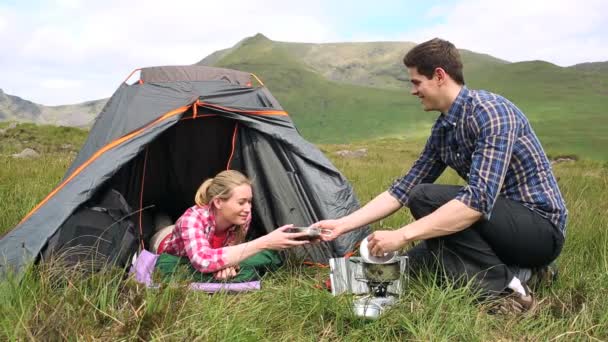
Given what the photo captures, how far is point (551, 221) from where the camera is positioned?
3.02 meters

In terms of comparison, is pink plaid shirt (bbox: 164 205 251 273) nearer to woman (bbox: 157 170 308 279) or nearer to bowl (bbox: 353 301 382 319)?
woman (bbox: 157 170 308 279)

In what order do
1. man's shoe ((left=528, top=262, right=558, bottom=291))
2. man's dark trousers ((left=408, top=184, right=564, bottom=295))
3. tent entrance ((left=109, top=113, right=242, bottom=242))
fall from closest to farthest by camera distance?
man's dark trousers ((left=408, top=184, right=564, bottom=295)), man's shoe ((left=528, top=262, right=558, bottom=291)), tent entrance ((left=109, top=113, right=242, bottom=242))

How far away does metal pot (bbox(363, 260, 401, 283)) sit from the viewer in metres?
3.03

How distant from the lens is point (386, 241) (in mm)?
Answer: 2914

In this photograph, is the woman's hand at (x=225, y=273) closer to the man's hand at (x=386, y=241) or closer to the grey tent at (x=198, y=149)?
the grey tent at (x=198, y=149)

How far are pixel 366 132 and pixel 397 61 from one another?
91036mm

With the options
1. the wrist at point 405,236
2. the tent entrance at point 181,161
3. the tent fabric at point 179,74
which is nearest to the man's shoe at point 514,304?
the wrist at point 405,236

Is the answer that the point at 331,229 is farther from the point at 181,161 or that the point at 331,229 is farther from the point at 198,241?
the point at 181,161

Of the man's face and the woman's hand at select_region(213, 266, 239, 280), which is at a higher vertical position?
the man's face

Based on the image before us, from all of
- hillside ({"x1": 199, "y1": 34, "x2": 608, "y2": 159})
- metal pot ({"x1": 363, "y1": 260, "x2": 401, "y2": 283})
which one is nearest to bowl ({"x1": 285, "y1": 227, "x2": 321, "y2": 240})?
metal pot ({"x1": 363, "y1": 260, "x2": 401, "y2": 283})

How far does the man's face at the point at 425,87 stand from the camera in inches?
121

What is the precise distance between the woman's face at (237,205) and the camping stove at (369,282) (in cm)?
79

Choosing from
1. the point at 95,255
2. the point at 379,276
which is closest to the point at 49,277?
the point at 95,255

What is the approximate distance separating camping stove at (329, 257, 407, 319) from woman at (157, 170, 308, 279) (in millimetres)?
371
